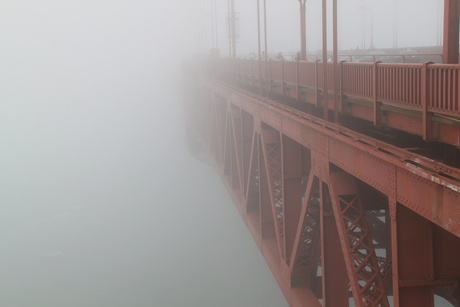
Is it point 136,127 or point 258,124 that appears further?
point 136,127

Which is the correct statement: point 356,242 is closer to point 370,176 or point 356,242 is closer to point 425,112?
point 370,176

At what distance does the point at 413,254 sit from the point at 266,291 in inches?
980

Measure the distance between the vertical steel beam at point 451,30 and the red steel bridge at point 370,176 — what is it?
1 centimetres

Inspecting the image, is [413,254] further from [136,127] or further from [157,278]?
[136,127]

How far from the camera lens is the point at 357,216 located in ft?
27.5

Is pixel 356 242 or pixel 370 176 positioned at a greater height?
pixel 370 176

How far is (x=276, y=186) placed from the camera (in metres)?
15.9

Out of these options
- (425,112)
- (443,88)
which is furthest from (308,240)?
(443,88)

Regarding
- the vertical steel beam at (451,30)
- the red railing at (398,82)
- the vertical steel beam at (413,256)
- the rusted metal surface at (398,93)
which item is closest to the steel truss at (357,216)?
the vertical steel beam at (413,256)

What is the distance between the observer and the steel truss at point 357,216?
5.79 m

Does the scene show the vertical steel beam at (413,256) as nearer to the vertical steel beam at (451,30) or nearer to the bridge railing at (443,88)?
the bridge railing at (443,88)

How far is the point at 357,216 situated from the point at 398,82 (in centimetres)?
203

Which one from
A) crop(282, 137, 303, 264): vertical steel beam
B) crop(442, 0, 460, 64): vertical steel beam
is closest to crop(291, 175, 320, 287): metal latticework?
crop(282, 137, 303, 264): vertical steel beam

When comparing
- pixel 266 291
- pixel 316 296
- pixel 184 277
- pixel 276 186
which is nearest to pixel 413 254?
pixel 316 296
